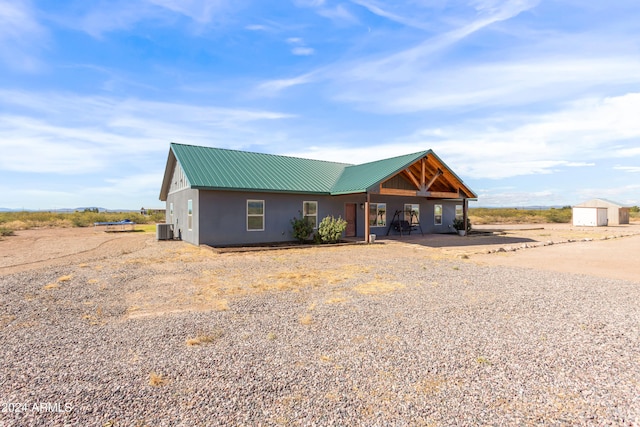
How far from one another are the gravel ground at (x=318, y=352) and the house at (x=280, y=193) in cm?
722

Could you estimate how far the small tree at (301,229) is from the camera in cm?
1597

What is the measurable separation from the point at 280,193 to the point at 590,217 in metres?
35.8

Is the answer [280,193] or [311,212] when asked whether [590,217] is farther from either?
[280,193]

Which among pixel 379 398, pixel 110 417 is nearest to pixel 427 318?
pixel 379 398

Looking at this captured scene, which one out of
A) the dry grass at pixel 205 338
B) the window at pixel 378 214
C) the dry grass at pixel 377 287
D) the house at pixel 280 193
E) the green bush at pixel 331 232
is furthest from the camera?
the window at pixel 378 214

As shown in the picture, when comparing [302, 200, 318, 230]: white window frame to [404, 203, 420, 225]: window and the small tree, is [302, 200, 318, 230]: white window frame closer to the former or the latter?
the small tree

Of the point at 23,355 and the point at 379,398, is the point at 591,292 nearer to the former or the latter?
the point at 379,398

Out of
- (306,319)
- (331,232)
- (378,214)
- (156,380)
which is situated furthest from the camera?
(378,214)

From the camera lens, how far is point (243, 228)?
15.3 meters

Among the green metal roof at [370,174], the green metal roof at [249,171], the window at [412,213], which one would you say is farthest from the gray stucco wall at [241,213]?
the green metal roof at [370,174]

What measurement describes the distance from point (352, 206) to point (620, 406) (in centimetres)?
1597

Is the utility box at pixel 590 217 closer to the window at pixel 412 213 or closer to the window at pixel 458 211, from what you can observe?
the window at pixel 458 211

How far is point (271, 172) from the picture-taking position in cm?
1727

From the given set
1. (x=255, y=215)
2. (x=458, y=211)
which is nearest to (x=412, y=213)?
(x=458, y=211)
